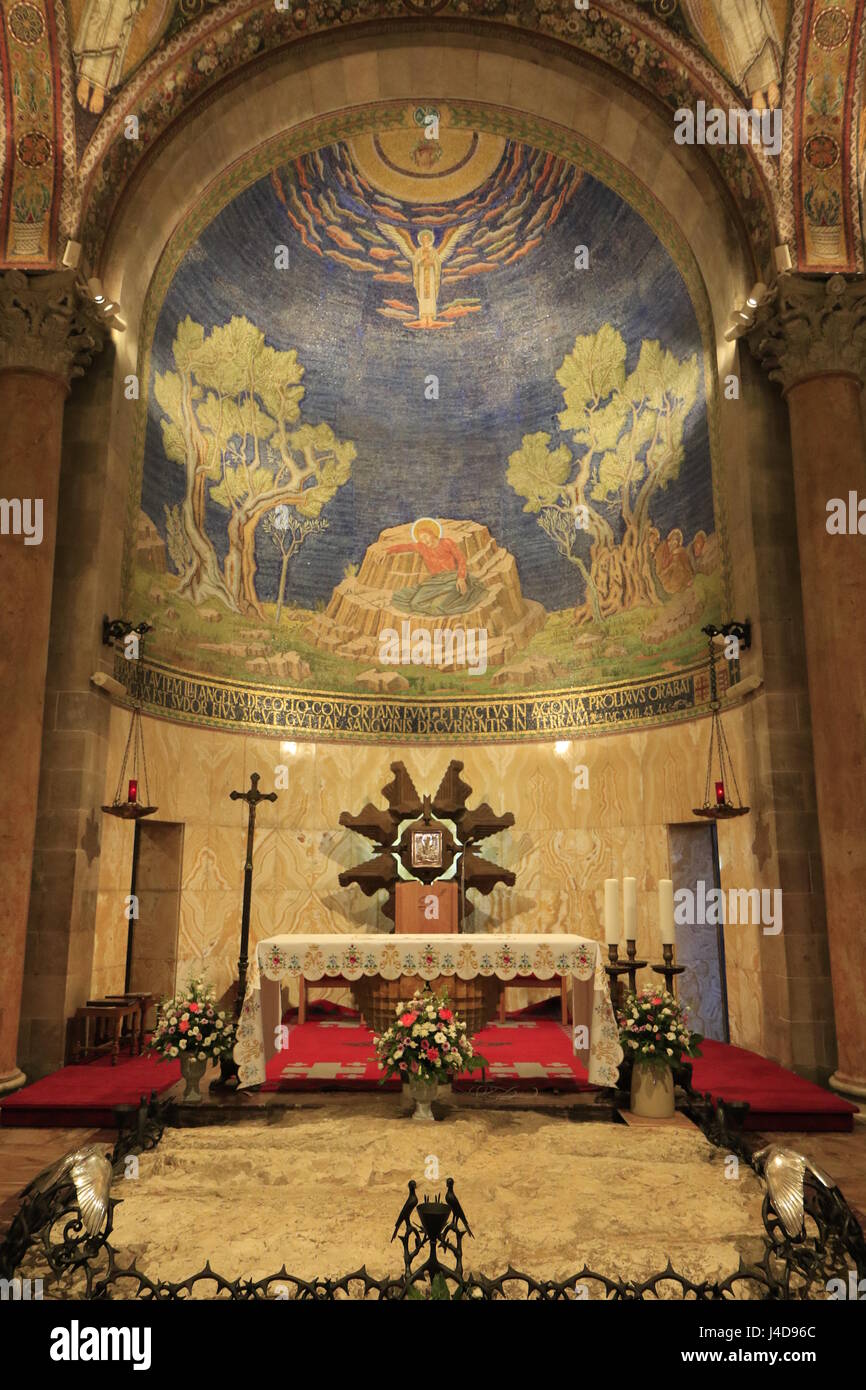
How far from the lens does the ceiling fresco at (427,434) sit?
1384 cm

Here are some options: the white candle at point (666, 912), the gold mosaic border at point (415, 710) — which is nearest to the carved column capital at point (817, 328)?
the gold mosaic border at point (415, 710)

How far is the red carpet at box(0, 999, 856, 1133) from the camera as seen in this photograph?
8.31 meters

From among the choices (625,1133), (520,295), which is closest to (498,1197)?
(625,1133)

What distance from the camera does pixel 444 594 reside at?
16.2 m

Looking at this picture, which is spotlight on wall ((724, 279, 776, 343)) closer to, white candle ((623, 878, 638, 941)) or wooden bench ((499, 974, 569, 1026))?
white candle ((623, 878, 638, 941))

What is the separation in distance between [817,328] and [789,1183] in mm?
9093

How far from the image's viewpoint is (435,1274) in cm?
425

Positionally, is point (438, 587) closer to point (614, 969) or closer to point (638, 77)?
point (638, 77)

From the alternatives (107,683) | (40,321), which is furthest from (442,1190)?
(40,321)

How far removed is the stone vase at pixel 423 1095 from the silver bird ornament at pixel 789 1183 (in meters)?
3.68

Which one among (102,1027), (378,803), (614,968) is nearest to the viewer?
(614,968)

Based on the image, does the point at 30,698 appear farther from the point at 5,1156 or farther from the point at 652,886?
the point at 652,886

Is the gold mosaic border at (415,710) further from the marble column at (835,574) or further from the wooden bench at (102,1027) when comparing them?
the wooden bench at (102,1027)

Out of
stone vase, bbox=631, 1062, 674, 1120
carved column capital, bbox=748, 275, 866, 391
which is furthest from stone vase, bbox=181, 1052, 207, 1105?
carved column capital, bbox=748, 275, 866, 391
